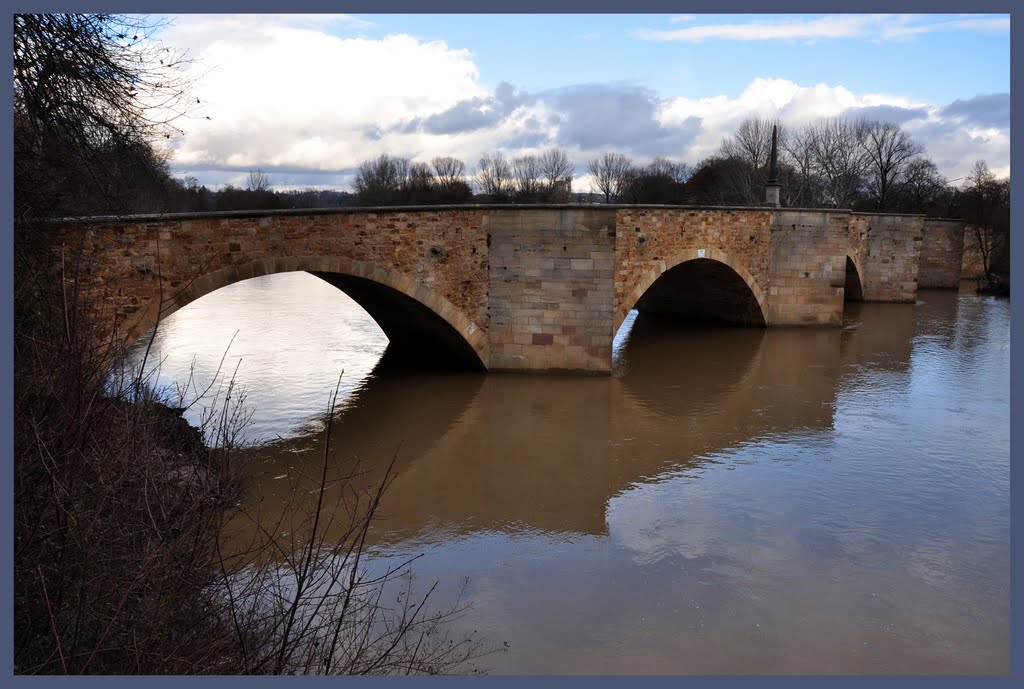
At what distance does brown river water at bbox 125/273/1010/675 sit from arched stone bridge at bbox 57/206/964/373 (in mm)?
747

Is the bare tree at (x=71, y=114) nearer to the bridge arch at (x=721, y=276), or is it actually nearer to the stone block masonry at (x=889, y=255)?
the bridge arch at (x=721, y=276)

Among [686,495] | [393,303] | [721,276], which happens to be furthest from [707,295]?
[686,495]

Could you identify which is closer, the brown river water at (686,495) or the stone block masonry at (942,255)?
the brown river water at (686,495)

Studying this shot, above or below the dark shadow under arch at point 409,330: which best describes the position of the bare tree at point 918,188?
above

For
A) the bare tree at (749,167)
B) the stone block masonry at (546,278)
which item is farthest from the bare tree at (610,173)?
the stone block masonry at (546,278)

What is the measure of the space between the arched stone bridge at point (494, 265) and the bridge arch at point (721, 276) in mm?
32

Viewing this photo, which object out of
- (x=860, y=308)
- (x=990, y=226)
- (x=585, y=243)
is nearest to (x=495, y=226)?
(x=585, y=243)

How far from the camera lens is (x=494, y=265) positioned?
10.8 m

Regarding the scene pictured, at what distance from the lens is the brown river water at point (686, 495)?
471 cm

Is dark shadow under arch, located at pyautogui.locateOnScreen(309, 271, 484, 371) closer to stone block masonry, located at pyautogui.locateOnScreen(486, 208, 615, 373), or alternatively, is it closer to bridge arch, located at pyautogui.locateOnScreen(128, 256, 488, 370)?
bridge arch, located at pyautogui.locateOnScreen(128, 256, 488, 370)

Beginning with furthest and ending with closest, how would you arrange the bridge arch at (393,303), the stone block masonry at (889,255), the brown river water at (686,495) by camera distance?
the stone block masonry at (889,255)
the bridge arch at (393,303)
the brown river water at (686,495)

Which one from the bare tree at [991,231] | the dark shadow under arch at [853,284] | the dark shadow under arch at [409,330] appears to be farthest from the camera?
the bare tree at [991,231]

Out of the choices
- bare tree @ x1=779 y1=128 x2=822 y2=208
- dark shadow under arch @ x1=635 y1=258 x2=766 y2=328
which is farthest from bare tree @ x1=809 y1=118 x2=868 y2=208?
dark shadow under arch @ x1=635 y1=258 x2=766 y2=328

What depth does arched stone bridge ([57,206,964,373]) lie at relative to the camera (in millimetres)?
7590
